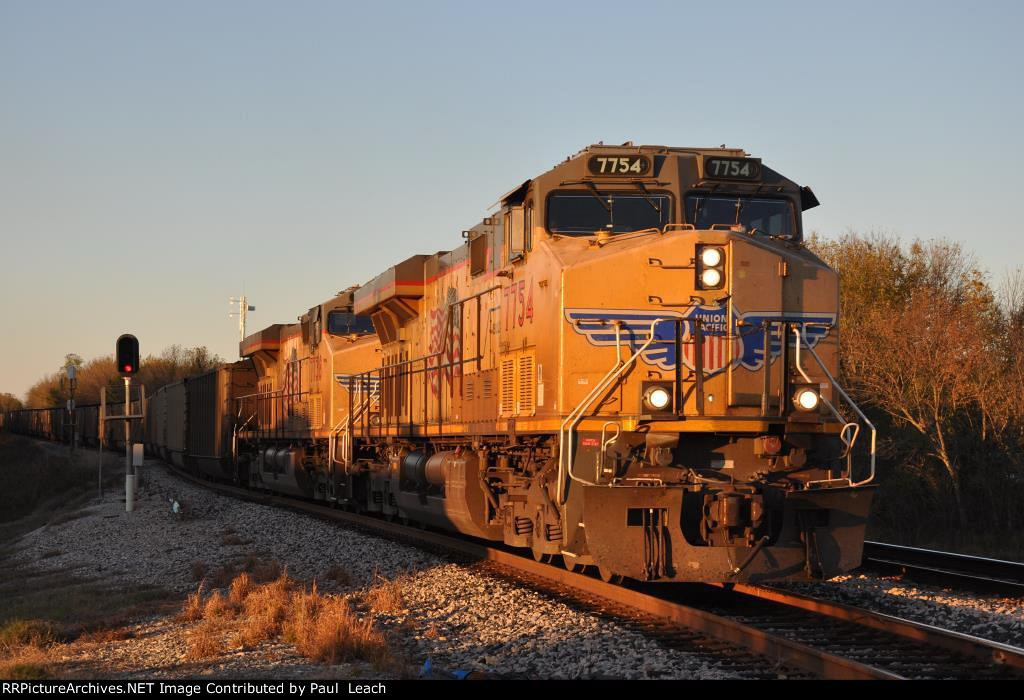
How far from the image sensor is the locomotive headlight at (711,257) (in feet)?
31.5

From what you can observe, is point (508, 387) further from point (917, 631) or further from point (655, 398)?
point (917, 631)

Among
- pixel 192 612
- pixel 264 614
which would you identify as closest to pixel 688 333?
pixel 264 614

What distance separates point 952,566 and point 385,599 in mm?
6537

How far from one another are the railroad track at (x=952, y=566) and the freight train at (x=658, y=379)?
1961mm

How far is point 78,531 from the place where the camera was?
787 inches

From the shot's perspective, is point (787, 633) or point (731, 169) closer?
point (787, 633)

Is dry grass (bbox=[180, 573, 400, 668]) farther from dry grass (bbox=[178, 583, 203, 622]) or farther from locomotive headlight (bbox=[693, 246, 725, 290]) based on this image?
locomotive headlight (bbox=[693, 246, 725, 290])

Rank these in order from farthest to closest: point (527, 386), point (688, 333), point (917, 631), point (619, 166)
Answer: point (527, 386), point (619, 166), point (688, 333), point (917, 631)

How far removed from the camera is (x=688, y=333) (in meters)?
9.52

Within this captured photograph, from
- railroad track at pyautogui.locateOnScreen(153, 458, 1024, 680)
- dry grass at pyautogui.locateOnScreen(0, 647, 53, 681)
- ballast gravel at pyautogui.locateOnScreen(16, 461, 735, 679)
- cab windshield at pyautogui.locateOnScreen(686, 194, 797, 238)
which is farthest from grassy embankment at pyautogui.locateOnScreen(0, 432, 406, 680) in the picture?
cab windshield at pyautogui.locateOnScreen(686, 194, 797, 238)

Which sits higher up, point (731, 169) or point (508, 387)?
point (731, 169)

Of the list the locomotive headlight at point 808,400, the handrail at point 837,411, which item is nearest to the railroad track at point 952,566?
the handrail at point 837,411
